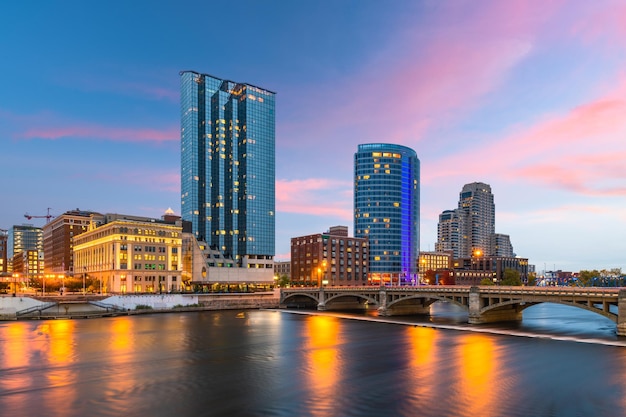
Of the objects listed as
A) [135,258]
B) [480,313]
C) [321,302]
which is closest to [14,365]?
[480,313]

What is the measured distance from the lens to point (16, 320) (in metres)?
113

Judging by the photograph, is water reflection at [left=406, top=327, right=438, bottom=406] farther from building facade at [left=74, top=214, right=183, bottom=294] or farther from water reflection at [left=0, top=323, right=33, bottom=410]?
building facade at [left=74, top=214, right=183, bottom=294]

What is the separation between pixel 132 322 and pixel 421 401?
272 ft

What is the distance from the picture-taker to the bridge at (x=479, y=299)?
77062mm

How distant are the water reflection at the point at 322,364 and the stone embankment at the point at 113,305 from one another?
52.2 metres

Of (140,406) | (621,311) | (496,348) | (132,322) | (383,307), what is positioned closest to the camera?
(140,406)

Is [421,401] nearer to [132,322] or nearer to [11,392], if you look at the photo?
[11,392]

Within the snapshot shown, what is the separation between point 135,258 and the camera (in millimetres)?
185750

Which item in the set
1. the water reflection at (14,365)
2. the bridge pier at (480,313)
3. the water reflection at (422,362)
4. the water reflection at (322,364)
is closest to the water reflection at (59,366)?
the water reflection at (14,365)

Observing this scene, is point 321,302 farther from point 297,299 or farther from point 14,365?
point 14,365

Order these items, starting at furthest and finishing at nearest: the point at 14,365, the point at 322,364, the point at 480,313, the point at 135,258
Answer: the point at 135,258 < the point at 480,313 < the point at 322,364 < the point at 14,365

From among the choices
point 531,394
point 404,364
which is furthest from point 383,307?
point 531,394

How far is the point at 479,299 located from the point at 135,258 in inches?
5303

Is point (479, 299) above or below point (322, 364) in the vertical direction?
above
